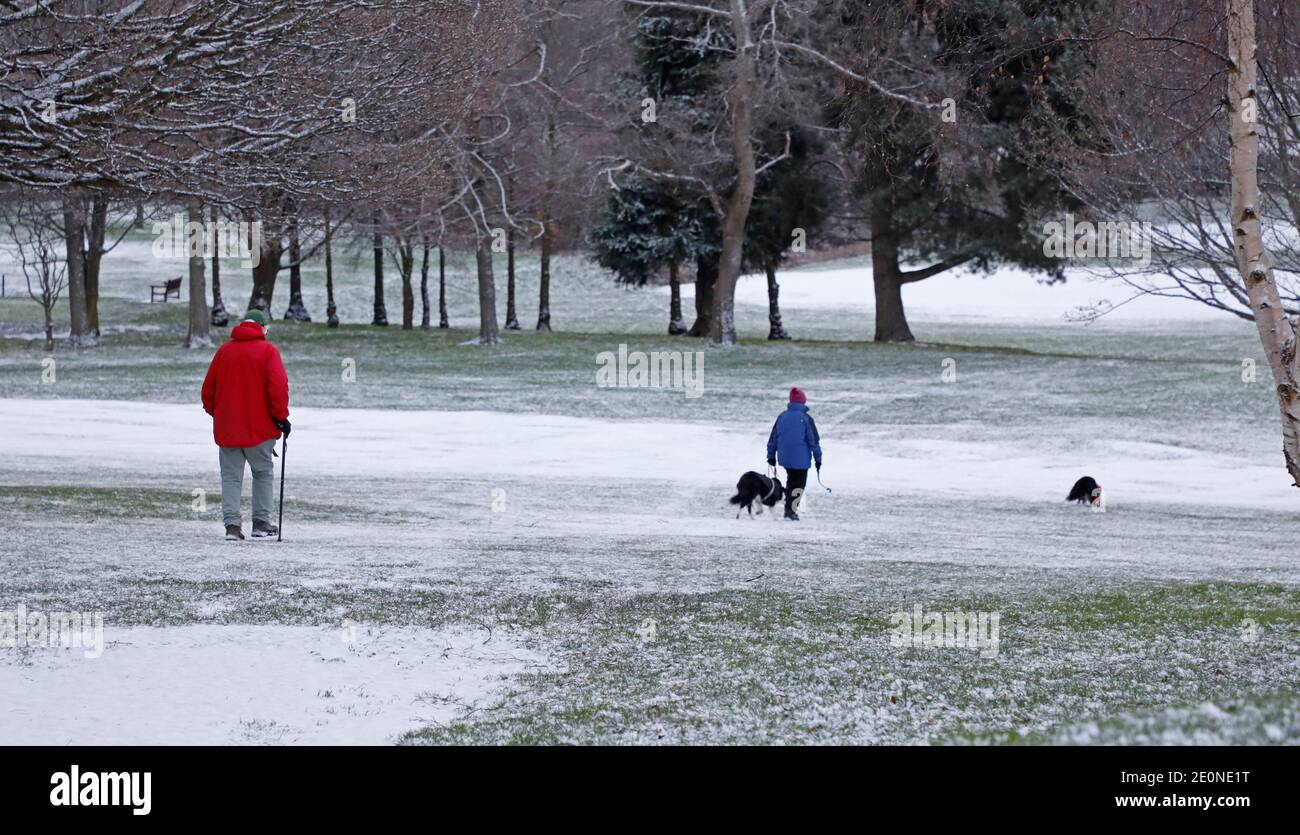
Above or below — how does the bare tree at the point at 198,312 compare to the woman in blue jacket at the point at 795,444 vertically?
above

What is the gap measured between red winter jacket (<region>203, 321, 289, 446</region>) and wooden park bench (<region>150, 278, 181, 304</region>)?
61.8 m

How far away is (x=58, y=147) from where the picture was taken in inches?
516

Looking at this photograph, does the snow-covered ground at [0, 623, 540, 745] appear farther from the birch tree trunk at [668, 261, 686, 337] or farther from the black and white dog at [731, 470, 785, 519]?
the birch tree trunk at [668, 261, 686, 337]

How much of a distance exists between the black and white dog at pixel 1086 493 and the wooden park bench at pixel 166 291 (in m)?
59.0

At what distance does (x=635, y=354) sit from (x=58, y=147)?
104 feet

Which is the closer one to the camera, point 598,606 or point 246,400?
point 598,606

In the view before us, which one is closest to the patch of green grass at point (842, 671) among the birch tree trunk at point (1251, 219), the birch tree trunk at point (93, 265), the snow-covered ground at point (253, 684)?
the snow-covered ground at point (253, 684)

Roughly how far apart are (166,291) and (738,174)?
127ft

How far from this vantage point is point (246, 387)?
42.1ft

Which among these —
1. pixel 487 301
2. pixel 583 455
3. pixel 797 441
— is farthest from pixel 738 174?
pixel 797 441

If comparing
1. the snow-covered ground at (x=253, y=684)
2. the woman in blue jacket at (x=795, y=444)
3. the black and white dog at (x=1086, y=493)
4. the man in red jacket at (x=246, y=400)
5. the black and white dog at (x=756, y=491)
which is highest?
the man in red jacket at (x=246, y=400)

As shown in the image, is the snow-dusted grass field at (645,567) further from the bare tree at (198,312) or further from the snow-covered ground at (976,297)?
the snow-covered ground at (976,297)

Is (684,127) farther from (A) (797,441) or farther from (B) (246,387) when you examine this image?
(B) (246,387)

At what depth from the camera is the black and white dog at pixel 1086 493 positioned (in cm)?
2081
